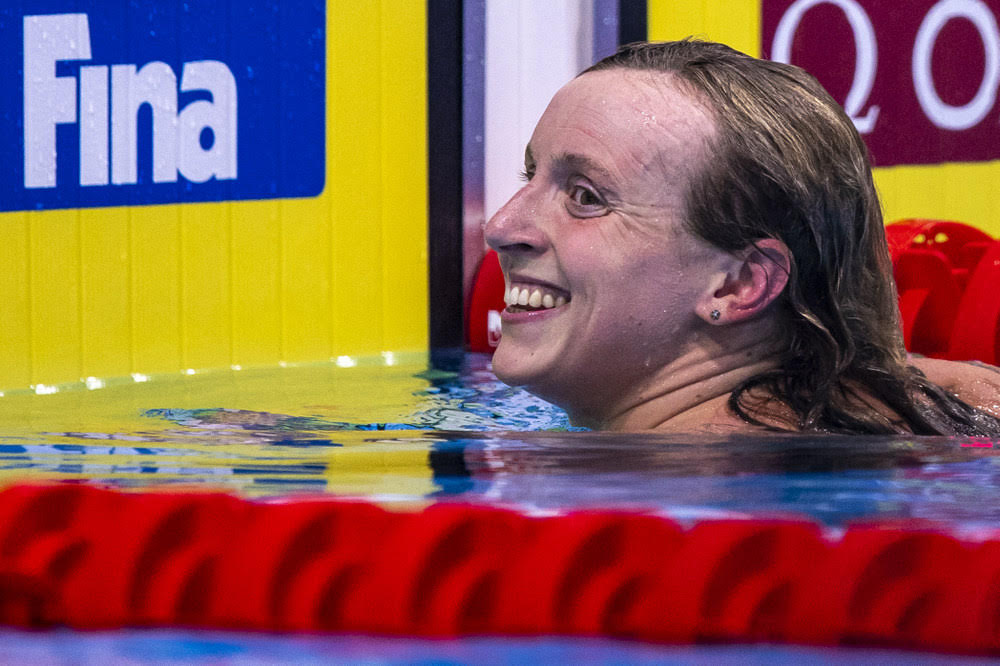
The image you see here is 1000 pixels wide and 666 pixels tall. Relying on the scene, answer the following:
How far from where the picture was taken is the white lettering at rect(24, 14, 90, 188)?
266 centimetres

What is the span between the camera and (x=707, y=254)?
1.47 m

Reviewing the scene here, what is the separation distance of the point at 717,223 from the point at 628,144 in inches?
5.4

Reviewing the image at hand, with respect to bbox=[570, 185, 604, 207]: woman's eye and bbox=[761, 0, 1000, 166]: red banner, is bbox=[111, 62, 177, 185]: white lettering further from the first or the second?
bbox=[761, 0, 1000, 166]: red banner

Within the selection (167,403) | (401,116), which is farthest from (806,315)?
(401,116)

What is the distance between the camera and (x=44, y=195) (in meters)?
2.69

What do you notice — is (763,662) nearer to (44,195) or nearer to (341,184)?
(44,195)

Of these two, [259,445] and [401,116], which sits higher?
[401,116]

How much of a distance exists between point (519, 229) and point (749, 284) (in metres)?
0.28

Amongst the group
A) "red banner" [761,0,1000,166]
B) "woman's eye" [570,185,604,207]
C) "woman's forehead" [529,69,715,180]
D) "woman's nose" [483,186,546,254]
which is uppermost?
"red banner" [761,0,1000,166]

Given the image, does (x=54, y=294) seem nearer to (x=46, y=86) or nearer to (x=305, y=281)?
(x=46, y=86)

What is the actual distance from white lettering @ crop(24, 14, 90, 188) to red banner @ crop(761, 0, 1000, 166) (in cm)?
193

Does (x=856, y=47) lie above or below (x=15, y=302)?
above

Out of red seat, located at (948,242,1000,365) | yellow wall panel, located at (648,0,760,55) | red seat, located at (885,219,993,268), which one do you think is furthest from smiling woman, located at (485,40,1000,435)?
yellow wall panel, located at (648,0,760,55)

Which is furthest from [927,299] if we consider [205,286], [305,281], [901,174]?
[205,286]
